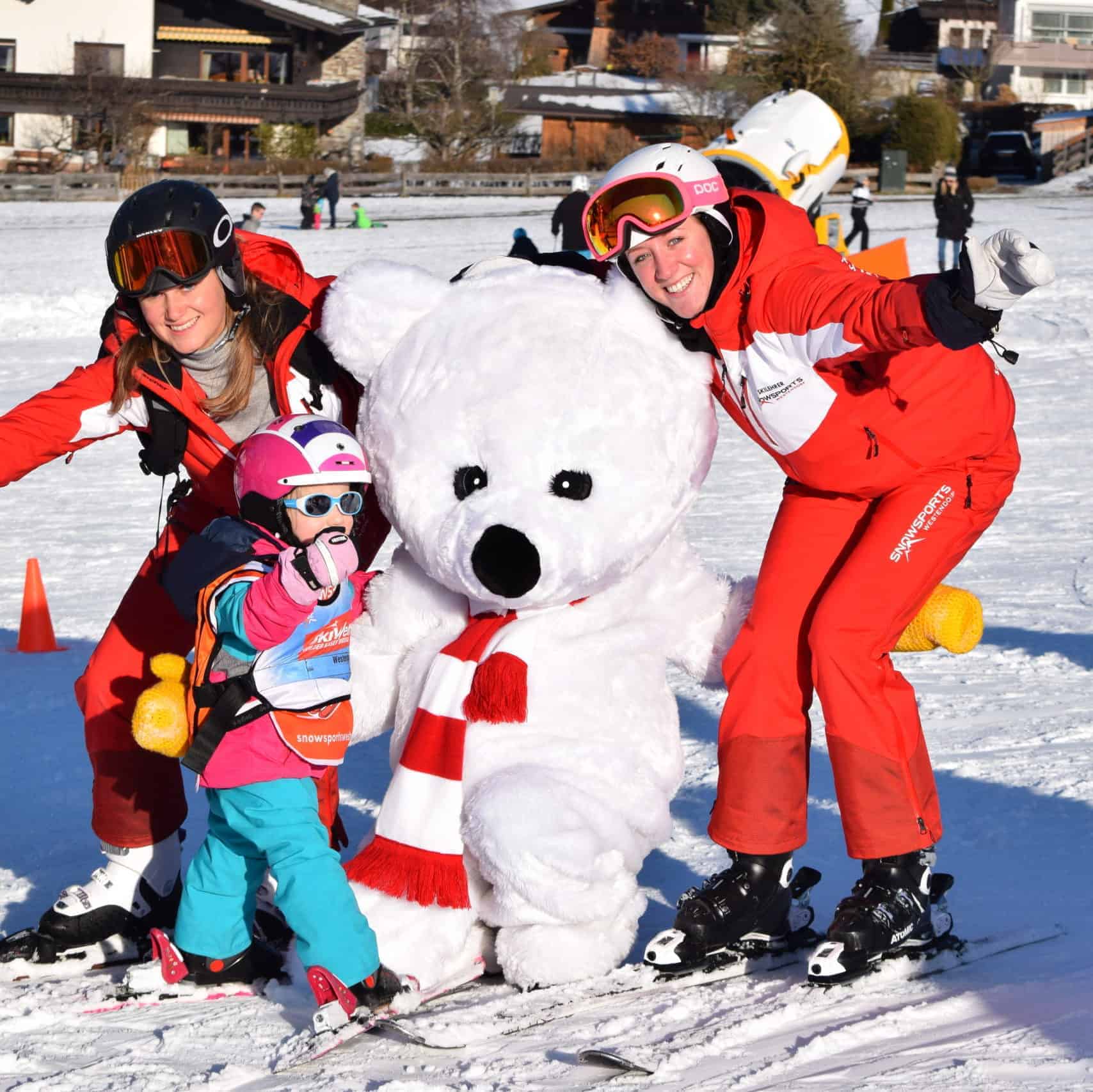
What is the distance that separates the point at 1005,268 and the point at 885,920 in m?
1.54

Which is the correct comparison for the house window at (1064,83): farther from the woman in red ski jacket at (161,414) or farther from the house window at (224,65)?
the woman in red ski jacket at (161,414)

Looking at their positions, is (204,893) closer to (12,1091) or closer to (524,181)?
(12,1091)

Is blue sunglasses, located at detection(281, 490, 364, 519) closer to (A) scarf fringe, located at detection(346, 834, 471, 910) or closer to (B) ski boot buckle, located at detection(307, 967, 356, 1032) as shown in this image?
(A) scarf fringe, located at detection(346, 834, 471, 910)

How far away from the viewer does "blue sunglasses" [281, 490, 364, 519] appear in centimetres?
347

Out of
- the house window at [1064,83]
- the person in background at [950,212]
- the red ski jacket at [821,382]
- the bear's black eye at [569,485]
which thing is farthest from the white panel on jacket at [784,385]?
the house window at [1064,83]

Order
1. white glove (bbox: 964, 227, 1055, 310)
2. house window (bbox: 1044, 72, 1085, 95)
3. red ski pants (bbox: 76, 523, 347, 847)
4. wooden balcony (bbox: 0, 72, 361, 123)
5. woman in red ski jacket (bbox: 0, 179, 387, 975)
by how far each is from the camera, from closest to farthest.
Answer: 1. white glove (bbox: 964, 227, 1055, 310)
2. woman in red ski jacket (bbox: 0, 179, 387, 975)
3. red ski pants (bbox: 76, 523, 347, 847)
4. wooden balcony (bbox: 0, 72, 361, 123)
5. house window (bbox: 1044, 72, 1085, 95)

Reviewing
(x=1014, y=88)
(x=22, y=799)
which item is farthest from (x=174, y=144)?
(x=22, y=799)

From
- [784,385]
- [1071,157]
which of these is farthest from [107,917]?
[1071,157]

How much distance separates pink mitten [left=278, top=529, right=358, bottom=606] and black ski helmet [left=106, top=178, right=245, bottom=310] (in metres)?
0.90

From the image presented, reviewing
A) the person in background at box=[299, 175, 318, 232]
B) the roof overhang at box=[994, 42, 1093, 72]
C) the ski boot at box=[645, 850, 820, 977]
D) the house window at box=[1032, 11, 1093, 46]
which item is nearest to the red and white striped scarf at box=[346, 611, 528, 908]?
the ski boot at box=[645, 850, 820, 977]

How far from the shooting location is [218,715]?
11.4 ft

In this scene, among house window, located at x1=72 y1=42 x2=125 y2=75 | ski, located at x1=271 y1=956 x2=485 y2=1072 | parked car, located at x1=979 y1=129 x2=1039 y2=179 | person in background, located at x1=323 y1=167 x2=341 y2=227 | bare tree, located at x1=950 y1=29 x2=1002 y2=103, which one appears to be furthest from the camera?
bare tree, located at x1=950 y1=29 x2=1002 y2=103

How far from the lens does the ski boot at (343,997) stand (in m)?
3.32

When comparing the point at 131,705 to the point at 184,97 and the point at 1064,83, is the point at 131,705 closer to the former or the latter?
the point at 184,97
